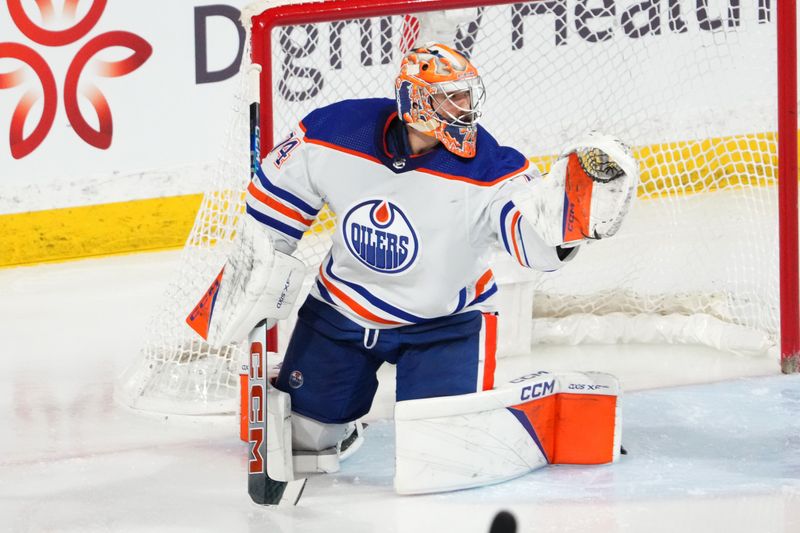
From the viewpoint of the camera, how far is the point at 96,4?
15.1 ft

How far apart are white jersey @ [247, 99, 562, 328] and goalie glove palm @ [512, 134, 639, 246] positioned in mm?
124

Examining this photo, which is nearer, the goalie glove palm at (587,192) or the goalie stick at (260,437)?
the goalie glove palm at (587,192)

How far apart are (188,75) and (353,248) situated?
2.19 meters

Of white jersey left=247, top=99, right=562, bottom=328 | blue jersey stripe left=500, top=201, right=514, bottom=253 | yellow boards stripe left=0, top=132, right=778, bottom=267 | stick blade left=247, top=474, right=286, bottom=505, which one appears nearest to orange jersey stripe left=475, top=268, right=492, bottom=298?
white jersey left=247, top=99, right=562, bottom=328

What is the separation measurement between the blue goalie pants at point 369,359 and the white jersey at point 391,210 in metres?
0.04

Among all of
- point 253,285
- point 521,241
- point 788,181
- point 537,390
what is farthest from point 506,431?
point 788,181

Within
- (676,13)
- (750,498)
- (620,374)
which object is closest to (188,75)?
(676,13)

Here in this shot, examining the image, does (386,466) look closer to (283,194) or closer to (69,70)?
(283,194)

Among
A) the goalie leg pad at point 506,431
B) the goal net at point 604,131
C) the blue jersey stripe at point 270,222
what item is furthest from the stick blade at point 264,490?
the goal net at point 604,131

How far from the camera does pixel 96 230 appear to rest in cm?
479

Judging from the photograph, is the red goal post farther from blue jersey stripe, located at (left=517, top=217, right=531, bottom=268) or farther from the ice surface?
blue jersey stripe, located at (left=517, top=217, right=531, bottom=268)

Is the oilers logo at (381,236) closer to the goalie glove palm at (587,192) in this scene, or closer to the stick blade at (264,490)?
the goalie glove palm at (587,192)

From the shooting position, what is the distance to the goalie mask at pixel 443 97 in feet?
8.57

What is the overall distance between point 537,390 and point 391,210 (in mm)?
491
